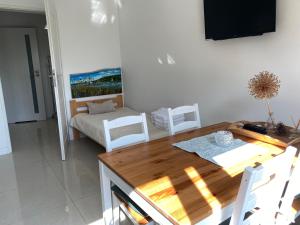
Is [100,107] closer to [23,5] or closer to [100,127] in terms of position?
[100,127]

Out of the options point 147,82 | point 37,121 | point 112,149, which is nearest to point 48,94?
point 37,121

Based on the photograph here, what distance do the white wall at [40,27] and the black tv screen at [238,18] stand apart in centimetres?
457

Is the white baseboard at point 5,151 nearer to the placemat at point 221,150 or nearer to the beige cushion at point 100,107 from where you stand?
the beige cushion at point 100,107

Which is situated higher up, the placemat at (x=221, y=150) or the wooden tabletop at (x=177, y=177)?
the placemat at (x=221, y=150)

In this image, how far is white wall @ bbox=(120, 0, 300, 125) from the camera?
86.7 inches

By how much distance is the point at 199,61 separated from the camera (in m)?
3.07

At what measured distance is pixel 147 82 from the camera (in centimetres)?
412

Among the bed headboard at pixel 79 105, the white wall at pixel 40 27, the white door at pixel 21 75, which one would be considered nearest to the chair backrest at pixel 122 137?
the bed headboard at pixel 79 105

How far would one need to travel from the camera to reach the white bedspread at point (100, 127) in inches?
124

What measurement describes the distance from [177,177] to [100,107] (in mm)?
3180

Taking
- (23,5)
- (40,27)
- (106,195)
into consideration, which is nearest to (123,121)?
(106,195)

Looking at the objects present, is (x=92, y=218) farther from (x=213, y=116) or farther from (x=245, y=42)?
(x=245, y=42)

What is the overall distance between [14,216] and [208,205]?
1.96 m

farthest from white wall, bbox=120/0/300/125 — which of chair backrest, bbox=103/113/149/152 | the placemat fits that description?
chair backrest, bbox=103/113/149/152
